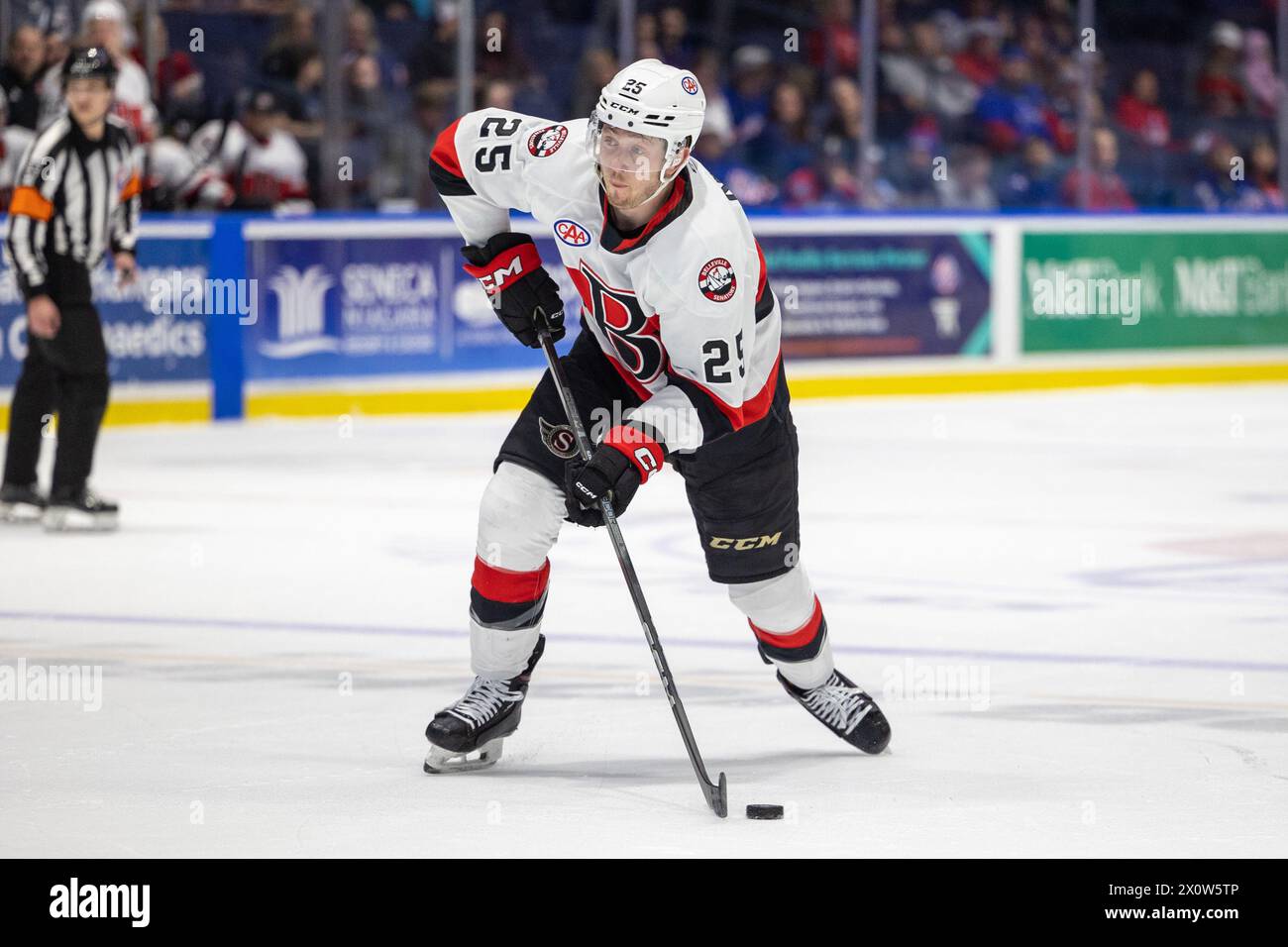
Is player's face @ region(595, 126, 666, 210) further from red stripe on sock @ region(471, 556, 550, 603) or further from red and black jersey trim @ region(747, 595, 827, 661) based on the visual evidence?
red and black jersey trim @ region(747, 595, 827, 661)

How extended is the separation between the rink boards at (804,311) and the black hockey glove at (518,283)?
6.13 meters

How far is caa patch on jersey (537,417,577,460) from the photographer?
4359mm

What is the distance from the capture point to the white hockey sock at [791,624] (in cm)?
450

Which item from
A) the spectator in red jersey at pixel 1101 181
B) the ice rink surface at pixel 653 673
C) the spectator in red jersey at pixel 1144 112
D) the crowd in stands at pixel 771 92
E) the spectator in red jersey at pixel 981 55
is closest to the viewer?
the ice rink surface at pixel 653 673

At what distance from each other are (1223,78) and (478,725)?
11.5m

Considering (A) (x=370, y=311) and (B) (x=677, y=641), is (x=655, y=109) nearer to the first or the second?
(B) (x=677, y=641)

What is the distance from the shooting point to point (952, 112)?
13789mm

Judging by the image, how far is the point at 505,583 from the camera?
172 inches

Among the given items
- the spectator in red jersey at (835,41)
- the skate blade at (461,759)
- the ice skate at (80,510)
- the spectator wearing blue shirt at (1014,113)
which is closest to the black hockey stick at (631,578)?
the skate blade at (461,759)

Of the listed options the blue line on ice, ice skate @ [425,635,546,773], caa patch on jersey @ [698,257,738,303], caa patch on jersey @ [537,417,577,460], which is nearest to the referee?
the blue line on ice

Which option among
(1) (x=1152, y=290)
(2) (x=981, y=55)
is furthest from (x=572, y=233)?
(2) (x=981, y=55)

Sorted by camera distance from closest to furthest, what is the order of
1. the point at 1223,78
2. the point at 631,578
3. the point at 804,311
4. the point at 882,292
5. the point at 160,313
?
1. the point at 631,578
2. the point at 160,313
3. the point at 804,311
4. the point at 882,292
5. the point at 1223,78

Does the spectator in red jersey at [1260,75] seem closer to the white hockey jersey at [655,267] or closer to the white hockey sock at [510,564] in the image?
the white hockey jersey at [655,267]
